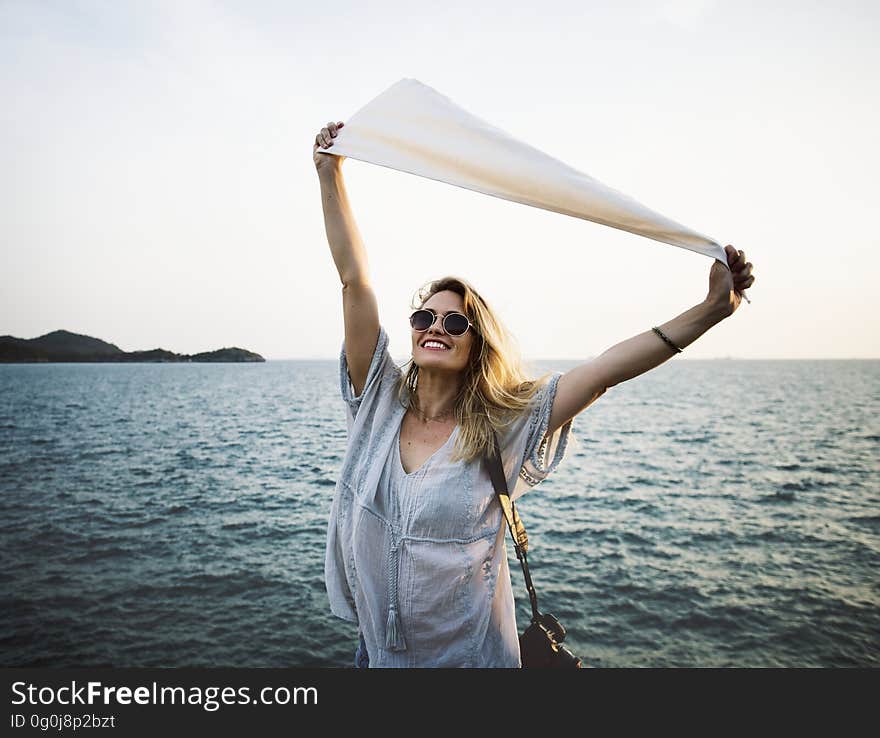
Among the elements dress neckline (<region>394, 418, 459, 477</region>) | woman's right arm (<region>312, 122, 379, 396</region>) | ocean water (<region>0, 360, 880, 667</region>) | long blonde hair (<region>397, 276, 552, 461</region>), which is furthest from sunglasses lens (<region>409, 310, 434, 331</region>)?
ocean water (<region>0, 360, 880, 667</region>)

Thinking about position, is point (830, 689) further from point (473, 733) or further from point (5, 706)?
point (5, 706)

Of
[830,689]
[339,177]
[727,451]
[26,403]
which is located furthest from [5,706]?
[26,403]

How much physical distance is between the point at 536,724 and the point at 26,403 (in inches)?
2816

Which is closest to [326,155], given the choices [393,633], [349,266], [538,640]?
[349,266]

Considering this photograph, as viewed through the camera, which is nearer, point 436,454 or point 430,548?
point 430,548

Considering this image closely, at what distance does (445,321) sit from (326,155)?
0.98 metres

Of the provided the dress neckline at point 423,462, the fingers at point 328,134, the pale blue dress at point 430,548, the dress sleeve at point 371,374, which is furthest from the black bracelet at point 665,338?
the fingers at point 328,134

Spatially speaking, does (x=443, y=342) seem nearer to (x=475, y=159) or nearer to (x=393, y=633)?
(x=475, y=159)

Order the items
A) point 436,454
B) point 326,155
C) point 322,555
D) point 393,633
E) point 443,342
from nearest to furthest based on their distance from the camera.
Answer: point 393,633 < point 436,454 < point 326,155 < point 443,342 < point 322,555

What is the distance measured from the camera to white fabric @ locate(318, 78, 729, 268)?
248 cm

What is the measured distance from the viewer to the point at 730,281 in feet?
7.57

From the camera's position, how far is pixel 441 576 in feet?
7.76

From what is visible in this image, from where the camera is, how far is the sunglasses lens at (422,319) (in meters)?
2.80

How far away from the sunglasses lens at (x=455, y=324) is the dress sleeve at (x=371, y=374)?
1.02 ft
